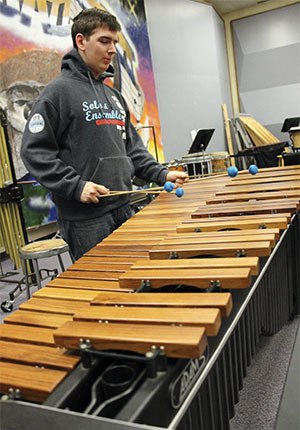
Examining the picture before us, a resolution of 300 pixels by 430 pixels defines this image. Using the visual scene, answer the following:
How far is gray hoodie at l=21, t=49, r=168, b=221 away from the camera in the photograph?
198cm

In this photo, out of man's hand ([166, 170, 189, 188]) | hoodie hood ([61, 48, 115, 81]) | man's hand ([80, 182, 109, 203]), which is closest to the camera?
man's hand ([80, 182, 109, 203])

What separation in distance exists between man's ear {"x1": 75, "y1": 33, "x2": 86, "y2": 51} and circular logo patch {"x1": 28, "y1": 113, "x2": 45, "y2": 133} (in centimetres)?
47

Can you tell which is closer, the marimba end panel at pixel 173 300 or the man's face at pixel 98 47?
the marimba end panel at pixel 173 300

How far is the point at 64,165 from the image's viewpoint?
200 cm

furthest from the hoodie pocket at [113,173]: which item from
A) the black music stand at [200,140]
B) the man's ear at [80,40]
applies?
the black music stand at [200,140]

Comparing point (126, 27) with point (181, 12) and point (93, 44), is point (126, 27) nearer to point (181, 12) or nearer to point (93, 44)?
point (181, 12)

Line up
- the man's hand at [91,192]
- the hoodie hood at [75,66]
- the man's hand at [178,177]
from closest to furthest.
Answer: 1. the man's hand at [91,192]
2. the hoodie hood at [75,66]
3. the man's hand at [178,177]

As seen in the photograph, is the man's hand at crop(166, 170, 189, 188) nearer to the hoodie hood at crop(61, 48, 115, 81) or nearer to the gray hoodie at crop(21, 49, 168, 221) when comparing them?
the gray hoodie at crop(21, 49, 168, 221)

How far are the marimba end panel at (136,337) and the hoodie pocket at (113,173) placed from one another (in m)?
1.17

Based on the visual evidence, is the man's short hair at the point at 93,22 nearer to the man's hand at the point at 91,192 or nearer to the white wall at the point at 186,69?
the man's hand at the point at 91,192

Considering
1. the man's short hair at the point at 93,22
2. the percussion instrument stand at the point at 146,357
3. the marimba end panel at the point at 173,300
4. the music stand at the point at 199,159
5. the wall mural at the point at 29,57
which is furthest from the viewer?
the music stand at the point at 199,159

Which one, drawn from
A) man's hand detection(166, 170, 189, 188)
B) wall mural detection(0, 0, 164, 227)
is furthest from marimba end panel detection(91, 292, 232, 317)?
wall mural detection(0, 0, 164, 227)

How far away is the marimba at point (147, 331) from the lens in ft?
2.94

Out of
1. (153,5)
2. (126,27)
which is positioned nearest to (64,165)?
(126,27)
